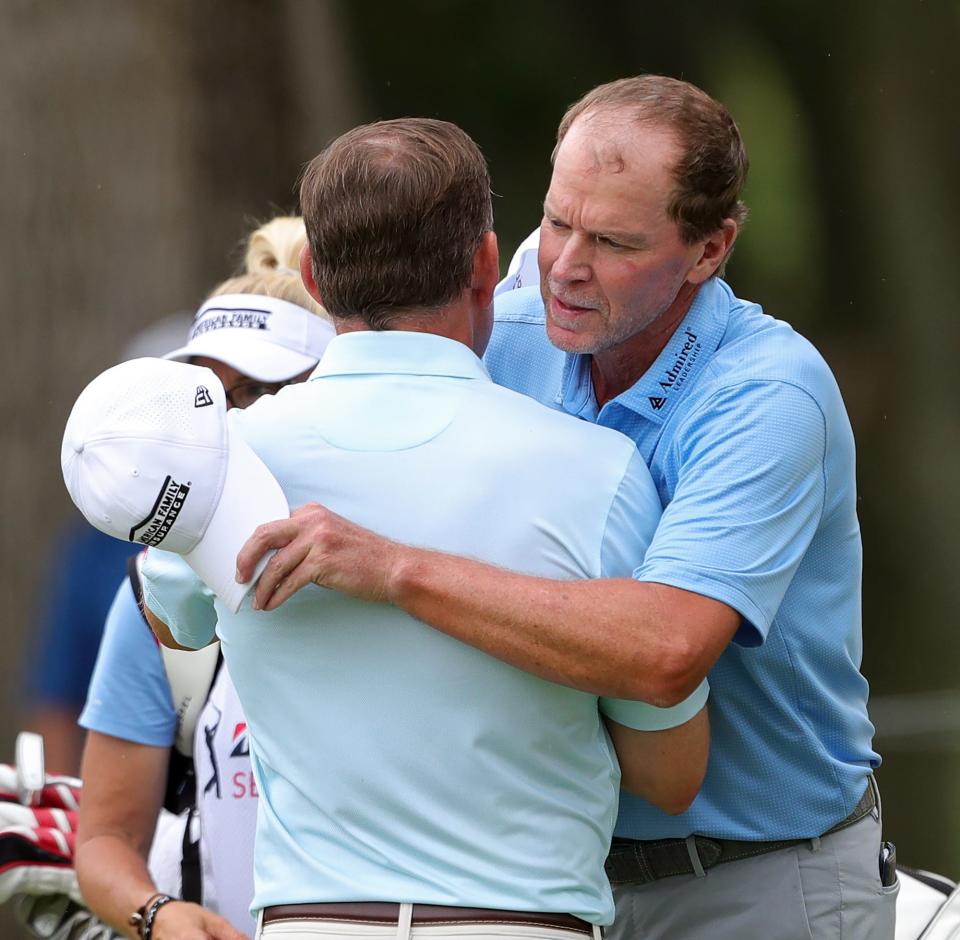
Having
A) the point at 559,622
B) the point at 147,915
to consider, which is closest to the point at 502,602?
the point at 559,622

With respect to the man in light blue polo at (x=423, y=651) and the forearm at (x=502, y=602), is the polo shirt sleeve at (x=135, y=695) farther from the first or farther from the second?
the forearm at (x=502, y=602)

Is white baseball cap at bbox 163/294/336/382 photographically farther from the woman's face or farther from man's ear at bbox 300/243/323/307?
man's ear at bbox 300/243/323/307

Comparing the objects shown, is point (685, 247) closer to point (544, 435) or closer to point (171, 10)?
point (544, 435)

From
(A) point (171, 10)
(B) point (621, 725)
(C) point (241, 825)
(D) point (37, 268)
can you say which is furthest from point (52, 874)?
(A) point (171, 10)

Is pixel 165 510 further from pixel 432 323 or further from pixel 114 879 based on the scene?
pixel 114 879

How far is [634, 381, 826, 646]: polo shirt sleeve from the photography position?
173 cm

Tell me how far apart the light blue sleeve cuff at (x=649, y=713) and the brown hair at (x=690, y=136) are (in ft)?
2.10

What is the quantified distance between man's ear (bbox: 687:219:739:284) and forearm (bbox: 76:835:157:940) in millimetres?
1390

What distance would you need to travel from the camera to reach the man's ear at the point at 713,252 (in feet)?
6.79

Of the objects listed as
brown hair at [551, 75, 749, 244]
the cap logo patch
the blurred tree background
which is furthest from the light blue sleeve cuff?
the blurred tree background

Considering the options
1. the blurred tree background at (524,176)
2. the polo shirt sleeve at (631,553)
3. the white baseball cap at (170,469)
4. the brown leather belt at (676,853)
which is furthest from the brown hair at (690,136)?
the blurred tree background at (524,176)

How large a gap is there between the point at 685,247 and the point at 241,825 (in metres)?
1.23

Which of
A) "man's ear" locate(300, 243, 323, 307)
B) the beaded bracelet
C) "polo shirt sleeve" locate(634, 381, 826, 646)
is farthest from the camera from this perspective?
the beaded bracelet

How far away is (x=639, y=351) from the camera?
2.09 m
